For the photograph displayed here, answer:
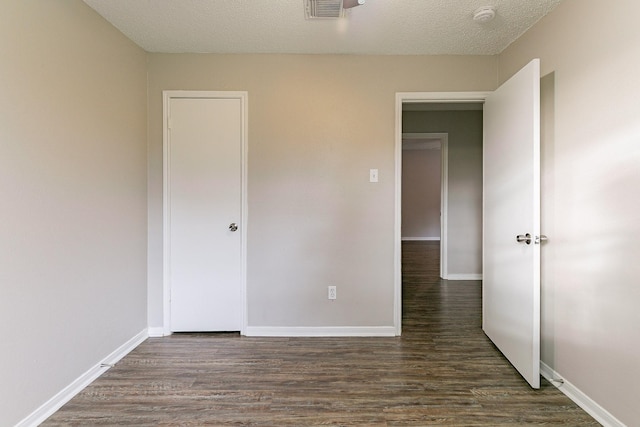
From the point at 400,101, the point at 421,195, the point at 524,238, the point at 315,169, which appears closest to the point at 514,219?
the point at 524,238

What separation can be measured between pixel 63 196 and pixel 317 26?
2.01m

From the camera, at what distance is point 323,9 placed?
6.64 ft

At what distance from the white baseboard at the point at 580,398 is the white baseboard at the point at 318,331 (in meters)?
1.09

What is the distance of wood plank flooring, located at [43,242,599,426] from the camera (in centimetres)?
168

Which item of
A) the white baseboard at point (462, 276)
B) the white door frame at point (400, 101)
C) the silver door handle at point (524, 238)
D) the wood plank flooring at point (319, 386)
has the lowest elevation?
the wood plank flooring at point (319, 386)

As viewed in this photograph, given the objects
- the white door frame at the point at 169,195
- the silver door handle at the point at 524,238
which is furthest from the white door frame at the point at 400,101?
the white door frame at the point at 169,195

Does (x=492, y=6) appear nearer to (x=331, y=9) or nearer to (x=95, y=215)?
(x=331, y=9)

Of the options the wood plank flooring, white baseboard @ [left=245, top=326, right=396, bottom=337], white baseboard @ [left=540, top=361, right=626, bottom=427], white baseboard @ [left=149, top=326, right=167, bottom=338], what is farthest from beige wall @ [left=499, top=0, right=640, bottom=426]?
white baseboard @ [left=149, top=326, right=167, bottom=338]

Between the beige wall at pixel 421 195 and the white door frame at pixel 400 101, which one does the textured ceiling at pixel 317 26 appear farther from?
the beige wall at pixel 421 195

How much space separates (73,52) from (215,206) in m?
1.37

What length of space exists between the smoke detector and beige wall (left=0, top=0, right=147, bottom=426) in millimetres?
2580

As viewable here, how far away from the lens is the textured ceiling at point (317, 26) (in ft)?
6.61

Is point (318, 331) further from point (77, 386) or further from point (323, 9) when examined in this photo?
point (323, 9)

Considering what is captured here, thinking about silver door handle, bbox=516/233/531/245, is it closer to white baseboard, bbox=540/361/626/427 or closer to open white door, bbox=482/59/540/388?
open white door, bbox=482/59/540/388
